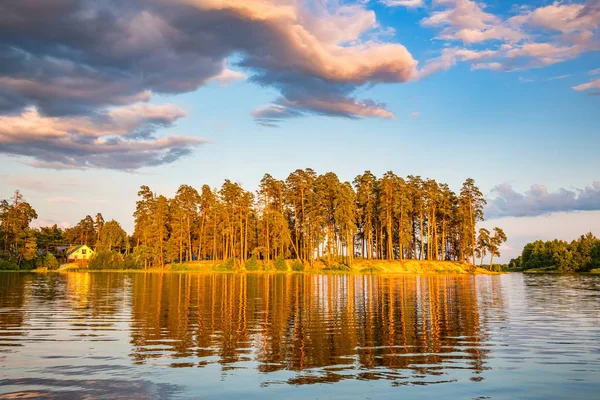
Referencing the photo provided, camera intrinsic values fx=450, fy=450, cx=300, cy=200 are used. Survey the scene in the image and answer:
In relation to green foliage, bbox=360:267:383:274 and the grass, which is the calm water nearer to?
green foliage, bbox=360:267:383:274

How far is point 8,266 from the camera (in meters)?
121

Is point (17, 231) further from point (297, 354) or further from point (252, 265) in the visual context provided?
point (297, 354)

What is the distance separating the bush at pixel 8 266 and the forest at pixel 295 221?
527 millimetres

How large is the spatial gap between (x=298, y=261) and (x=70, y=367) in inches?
4249

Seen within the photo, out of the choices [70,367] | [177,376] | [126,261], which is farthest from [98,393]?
[126,261]

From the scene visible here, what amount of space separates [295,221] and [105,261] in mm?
55404

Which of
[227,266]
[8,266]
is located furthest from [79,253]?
[227,266]

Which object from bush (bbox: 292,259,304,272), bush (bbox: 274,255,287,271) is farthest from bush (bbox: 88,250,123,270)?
bush (bbox: 292,259,304,272)

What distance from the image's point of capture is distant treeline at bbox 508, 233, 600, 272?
15212 cm

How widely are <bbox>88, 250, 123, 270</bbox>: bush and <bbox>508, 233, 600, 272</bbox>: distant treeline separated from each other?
471 ft

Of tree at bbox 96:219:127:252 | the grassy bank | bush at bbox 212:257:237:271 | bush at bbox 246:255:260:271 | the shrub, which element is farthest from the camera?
tree at bbox 96:219:127:252

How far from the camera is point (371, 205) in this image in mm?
132625

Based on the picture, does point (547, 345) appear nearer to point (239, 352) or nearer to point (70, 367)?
point (239, 352)

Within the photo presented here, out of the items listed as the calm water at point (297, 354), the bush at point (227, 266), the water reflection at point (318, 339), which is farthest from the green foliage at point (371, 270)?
the calm water at point (297, 354)
